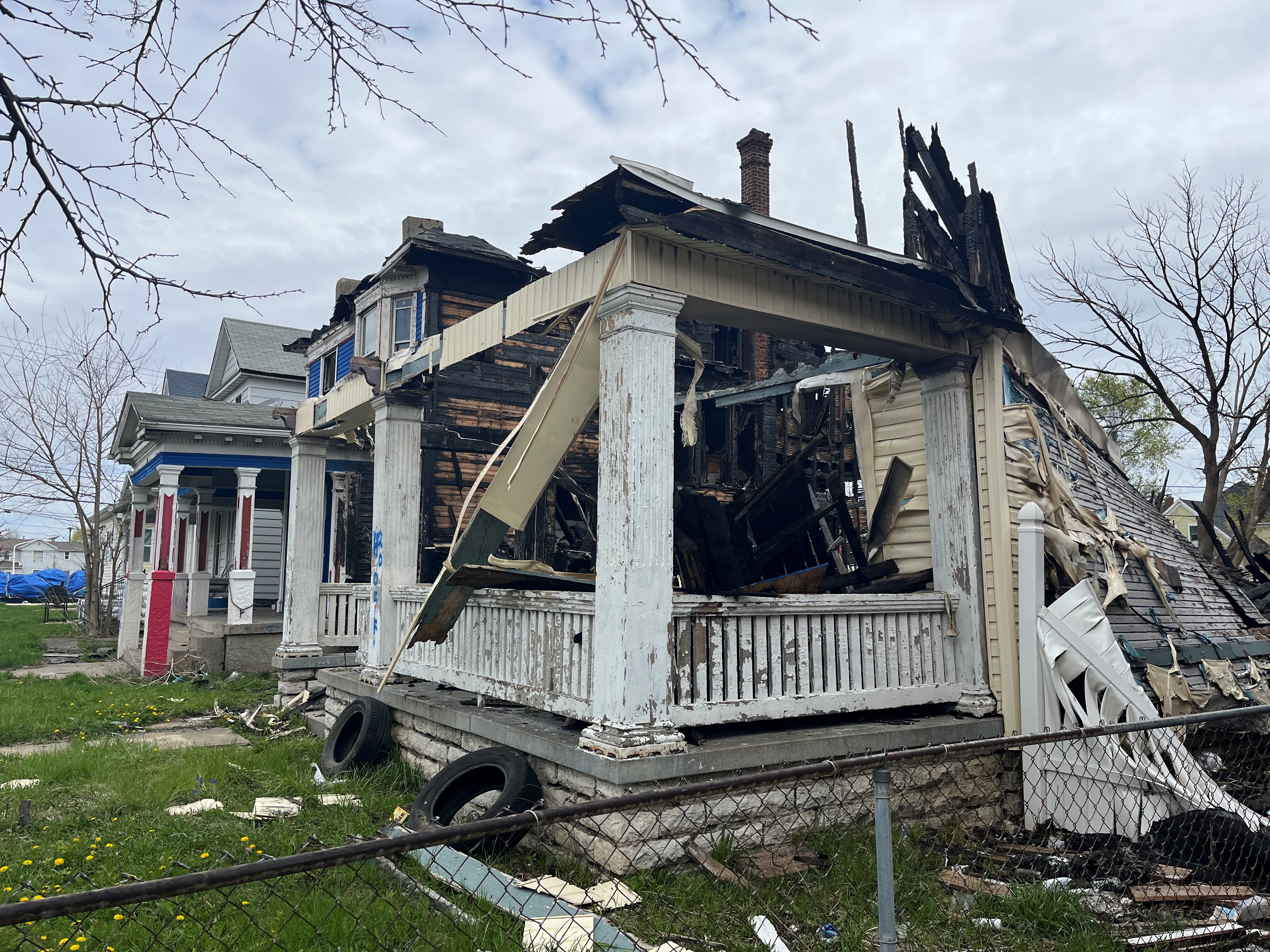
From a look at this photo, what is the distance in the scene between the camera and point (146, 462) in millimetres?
16438

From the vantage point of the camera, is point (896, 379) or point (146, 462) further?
point (146, 462)

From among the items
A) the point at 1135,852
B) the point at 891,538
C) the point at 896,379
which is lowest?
the point at 1135,852

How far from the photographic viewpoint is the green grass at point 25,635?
15.1m

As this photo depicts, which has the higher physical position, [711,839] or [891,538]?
[891,538]

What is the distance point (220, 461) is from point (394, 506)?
320 inches

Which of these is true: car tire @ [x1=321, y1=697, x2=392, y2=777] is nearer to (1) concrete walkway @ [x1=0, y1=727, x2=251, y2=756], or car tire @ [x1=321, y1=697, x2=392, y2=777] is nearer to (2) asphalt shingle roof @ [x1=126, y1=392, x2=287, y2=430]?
(1) concrete walkway @ [x1=0, y1=727, x2=251, y2=756]

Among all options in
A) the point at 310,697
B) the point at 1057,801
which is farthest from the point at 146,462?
the point at 1057,801

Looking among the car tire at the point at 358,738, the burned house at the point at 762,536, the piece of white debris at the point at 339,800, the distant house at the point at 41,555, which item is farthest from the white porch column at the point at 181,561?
the distant house at the point at 41,555

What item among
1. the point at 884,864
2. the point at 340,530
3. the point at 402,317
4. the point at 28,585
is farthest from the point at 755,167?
the point at 28,585

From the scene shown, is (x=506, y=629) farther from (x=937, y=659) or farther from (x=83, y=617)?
(x=83, y=617)

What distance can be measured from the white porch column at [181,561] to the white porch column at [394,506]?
6.94 m

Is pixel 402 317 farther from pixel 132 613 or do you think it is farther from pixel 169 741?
pixel 132 613

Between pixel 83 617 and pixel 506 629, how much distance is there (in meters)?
22.3

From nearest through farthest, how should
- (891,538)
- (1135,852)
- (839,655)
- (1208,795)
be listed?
1. (1135,852)
2. (1208,795)
3. (839,655)
4. (891,538)
